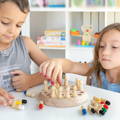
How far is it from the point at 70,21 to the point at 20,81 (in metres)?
1.83

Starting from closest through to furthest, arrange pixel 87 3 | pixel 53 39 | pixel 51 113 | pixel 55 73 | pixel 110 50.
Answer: pixel 51 113 → pixel 55 73 → pixel 110 50 → pixel 87 3 → pixel 53 39

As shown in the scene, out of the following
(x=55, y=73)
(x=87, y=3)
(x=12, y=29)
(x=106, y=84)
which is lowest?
(x=106, y=84)

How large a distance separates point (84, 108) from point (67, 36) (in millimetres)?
1953

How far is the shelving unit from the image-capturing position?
268 centimetres

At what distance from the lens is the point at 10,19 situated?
1088 millimetres

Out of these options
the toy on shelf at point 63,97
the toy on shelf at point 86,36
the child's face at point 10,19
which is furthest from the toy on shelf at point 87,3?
the toy on shelf at point 63,97

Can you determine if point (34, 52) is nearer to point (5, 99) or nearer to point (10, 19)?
point (10, 19)

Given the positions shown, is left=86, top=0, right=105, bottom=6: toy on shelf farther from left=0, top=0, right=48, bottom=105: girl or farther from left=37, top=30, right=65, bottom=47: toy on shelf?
left=0, top=0, right=48, bottom=105: girl

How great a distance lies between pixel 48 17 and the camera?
125 inches

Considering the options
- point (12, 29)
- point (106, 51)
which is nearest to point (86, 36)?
point (106, 51)

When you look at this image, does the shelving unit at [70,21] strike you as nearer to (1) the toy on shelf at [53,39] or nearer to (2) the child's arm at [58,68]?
(1) the toy on shelf at [53,39]

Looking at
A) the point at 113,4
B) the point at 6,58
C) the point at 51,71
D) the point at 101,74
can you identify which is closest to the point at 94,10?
the point at 113,4

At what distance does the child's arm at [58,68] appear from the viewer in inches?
35.4

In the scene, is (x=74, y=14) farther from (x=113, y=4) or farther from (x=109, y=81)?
(x=109, y=81)
